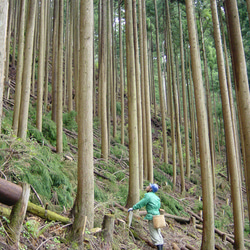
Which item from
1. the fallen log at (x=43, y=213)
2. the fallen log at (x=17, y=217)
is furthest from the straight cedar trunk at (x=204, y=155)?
the fallen log at (x=17, y=217)

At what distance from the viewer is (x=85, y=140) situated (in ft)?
16.6

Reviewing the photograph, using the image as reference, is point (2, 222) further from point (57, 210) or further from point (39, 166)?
point (39, 166)

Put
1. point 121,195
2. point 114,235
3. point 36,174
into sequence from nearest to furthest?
point 114,235 → point 36,174 → point 121,195

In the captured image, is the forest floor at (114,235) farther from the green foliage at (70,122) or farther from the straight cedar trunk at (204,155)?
the green foliage at (70,122)

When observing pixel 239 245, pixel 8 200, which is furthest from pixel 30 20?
pixel 239 245

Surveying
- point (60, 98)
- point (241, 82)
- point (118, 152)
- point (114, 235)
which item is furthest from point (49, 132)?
point (241, 82)

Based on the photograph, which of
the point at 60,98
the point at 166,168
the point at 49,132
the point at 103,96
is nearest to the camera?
the point at 60,98

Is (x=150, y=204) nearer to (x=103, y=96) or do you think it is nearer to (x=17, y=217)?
(x=17, y=217)

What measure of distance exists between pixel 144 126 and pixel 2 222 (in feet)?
26.9

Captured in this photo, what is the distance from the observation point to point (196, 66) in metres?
7.20

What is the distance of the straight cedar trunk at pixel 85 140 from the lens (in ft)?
15.8

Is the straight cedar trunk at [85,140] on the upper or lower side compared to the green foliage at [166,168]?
upper

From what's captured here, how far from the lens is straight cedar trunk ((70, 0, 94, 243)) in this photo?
15.8ft

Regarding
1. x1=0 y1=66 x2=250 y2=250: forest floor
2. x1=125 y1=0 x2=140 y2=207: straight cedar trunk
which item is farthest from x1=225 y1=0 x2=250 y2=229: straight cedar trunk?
x1=125 y1=0 x2=140 y2=207: straight cedar trunk
